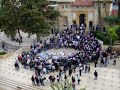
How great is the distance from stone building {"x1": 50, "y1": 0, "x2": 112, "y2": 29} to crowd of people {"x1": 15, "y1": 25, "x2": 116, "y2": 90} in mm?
5453

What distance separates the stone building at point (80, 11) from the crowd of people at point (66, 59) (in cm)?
545

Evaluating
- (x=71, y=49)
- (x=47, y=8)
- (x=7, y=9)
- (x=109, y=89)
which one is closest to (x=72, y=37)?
(x=71, y=49)

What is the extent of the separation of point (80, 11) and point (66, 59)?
47.0ft

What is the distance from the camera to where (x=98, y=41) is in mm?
43812

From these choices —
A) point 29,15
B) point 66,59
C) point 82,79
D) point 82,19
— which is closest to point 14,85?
point 66,59

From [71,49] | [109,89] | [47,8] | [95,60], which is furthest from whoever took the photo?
[47,8]

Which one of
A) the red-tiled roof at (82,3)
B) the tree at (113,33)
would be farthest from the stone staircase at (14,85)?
the red-tiled roof at (82,3)

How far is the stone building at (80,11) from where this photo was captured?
48.6 meters

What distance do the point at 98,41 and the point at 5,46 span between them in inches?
541

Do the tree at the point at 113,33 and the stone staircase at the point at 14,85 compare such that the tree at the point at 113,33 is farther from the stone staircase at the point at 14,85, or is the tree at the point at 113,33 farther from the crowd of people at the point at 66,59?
the stone staircase at the point at 14,85

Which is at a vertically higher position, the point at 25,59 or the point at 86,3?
the point at 86,3

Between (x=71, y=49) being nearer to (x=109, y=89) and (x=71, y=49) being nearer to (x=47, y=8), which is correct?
(x=47, y=8)

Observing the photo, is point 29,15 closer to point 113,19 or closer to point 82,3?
point 82,3

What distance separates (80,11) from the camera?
4962 centimetres
